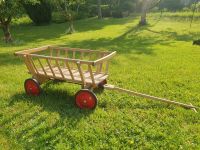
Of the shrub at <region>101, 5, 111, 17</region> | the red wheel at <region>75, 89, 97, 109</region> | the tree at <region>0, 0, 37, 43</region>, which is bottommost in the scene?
the shrub at <region>101, 5, 111, 17</region>

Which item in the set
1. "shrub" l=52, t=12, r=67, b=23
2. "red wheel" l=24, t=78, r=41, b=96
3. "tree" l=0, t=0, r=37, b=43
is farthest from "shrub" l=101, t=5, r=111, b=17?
"red wheel" l=24, t=78, r=41, b=96

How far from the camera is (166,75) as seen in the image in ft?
27.5

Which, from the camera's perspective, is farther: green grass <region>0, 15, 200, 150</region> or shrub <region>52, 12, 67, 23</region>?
shrub <region>52, 12, 67, 23</region>

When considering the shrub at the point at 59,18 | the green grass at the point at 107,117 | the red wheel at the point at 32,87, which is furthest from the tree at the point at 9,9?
the shrub at the point at 59,18

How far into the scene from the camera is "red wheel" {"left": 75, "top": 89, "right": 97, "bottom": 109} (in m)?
5.56

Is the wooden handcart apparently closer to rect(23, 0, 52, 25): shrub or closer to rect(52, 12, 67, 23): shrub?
rect(23, 0, 52, 25): shrub

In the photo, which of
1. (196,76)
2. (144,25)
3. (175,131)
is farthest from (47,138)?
(144,25)

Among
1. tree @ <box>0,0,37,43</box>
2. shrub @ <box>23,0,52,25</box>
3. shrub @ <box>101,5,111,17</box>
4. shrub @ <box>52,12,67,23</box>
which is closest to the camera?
tree @ <box>0,0,37,43</box>

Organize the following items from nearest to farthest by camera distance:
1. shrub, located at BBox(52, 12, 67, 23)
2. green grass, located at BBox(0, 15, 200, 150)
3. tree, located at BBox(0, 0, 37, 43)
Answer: green grass, located at BBox(0, 15, 200, 150), tree, located at BBox(0, 0, 37, 43), shrub, located at BBox(52, 12, 67, 23)

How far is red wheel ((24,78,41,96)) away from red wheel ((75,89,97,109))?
4.37ft

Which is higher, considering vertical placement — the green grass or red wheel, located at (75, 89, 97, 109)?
red wheel, located at (75, 89, 97, 109)

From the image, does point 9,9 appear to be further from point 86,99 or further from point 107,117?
point 107,117

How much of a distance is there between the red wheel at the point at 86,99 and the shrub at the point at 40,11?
25750 mm

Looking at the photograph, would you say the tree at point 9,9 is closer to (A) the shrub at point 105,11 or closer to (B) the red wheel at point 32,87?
(B) the red wheel at point 32,87
